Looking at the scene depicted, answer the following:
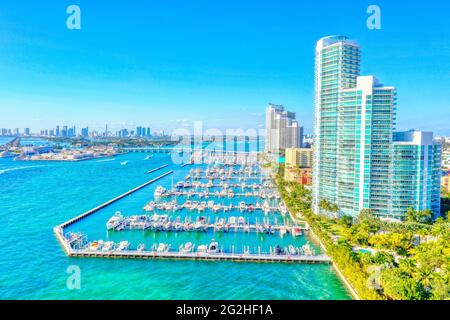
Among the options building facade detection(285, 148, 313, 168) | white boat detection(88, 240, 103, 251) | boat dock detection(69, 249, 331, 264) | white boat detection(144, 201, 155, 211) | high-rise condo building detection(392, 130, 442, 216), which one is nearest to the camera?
boat dock detection(69, 249, 331, 264)

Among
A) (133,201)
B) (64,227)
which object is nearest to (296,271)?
(64,227)

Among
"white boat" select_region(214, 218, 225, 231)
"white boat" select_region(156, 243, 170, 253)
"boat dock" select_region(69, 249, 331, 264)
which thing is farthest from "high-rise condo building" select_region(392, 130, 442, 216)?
"white boat" select_region(156, 243, 170, 253)

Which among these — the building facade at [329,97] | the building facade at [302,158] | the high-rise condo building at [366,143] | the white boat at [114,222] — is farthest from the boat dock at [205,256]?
the building facade at [302,158]

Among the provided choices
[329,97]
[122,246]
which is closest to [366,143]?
[329,97]

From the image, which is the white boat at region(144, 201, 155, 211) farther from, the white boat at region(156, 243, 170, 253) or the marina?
the white boat at region(156, 243, 170, 253)
